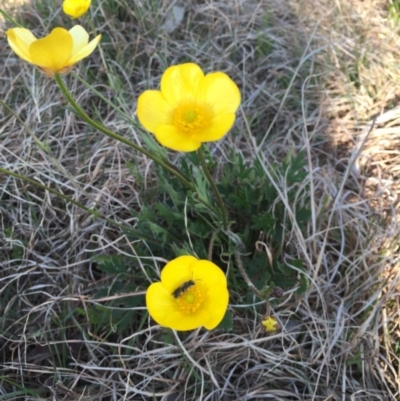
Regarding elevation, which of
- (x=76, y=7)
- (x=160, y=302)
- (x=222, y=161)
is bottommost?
(x=222, y=161)

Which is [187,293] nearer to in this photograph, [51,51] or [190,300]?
[190,300]

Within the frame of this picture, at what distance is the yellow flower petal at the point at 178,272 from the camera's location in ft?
4.85

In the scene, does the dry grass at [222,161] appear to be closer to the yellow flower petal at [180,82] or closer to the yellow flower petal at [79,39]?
the yellow flower petal at [79,39]

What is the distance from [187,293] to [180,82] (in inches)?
22.3

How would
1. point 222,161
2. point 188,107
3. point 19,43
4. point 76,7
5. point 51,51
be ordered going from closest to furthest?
point 51,51 < point 19,43 < point 188,107 < point 76,7 < point 222,161

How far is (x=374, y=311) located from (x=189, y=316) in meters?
0.69

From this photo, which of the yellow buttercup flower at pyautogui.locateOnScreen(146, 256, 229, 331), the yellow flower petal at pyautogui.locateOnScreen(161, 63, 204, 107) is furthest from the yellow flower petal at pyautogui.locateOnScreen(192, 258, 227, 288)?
the yellow flower petal at pyautogui.locateOnScreen(161, 63, 204, 107)

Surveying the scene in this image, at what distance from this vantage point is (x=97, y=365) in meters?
1.88

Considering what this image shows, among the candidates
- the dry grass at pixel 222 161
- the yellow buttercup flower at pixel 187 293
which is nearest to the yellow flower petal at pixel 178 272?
the yellow buttercup flower at pixel 187 293

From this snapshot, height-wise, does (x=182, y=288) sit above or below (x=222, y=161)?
above

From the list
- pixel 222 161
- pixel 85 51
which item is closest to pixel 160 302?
pixel 85 51

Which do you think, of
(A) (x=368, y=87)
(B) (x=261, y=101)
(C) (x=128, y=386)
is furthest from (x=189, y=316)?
(A) (x=368, y=87)

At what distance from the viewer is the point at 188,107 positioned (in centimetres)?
144

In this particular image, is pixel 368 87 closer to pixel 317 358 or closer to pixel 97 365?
pixel 317 358
